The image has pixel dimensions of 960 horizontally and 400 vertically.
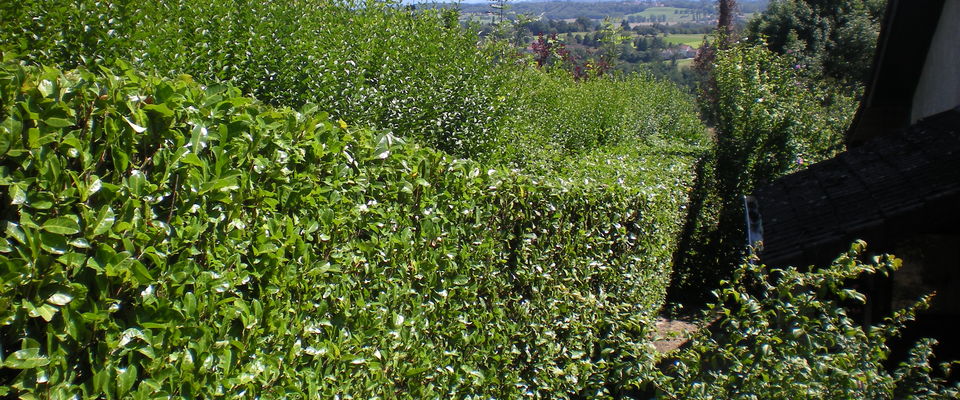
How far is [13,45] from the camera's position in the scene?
185 inches

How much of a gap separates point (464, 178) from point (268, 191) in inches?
57.0

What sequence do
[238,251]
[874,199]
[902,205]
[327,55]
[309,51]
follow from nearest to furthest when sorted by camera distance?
1. [238,251]
2. [902,205]
3. [874,199]
4. [309,51]
5. [327,55]

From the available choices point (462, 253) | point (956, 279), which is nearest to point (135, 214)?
point (462, 253)

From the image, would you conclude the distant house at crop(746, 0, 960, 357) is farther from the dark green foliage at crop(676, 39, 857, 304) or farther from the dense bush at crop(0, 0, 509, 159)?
the dark green foliage at crop(676, 39, 857, 304)

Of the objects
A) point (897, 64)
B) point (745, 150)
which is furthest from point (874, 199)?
point (745, 150)

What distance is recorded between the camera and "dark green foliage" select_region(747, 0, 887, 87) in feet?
78.6

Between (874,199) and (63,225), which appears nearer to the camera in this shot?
(63,225)

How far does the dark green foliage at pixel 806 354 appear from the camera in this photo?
358 cm

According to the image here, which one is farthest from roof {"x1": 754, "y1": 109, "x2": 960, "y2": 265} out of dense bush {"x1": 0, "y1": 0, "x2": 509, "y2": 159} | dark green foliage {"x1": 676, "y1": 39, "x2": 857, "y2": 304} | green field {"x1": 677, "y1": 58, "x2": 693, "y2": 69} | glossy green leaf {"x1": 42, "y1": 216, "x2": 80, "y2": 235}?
green field {"x1": 677, "y1": 58, "x2": 693, "y2": 69}

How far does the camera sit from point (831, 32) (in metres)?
25.1

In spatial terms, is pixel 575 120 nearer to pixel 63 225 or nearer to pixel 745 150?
pixel 745 150

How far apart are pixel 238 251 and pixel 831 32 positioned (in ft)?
88.8

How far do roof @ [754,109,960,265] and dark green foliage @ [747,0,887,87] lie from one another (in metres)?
18.1

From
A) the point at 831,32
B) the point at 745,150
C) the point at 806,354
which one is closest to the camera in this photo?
the point at 806,354
